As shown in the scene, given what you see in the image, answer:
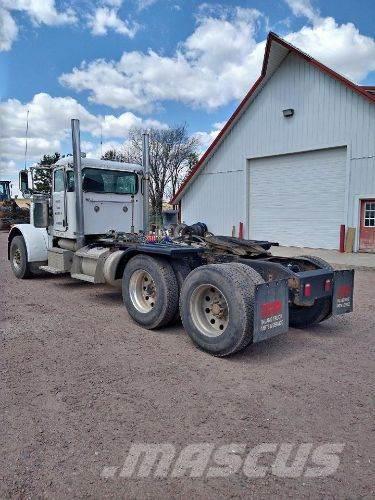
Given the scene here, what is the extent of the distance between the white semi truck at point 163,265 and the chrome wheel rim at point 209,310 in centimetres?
1

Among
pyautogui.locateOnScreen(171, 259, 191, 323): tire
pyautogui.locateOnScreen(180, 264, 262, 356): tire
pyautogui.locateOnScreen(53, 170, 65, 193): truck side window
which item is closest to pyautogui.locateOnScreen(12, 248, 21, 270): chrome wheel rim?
pyautogui.locateOnScreen(53, 170, 65, 193): truck side window

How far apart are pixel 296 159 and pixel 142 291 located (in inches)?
501

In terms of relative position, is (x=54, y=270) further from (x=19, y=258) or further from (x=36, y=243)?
(x=19, y=258)

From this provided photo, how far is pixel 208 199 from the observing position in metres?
21.0

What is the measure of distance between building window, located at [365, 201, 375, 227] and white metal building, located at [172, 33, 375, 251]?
33 millimetres

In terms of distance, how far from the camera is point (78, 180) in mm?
7902

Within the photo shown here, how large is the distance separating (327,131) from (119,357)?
13.9m

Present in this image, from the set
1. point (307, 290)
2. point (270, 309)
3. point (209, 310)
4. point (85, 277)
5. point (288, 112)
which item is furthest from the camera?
point (288, 112)

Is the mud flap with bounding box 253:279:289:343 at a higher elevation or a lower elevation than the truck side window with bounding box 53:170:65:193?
lower

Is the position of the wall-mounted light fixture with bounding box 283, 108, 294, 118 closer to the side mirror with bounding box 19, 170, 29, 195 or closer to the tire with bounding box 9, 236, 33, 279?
the side mirror with bounding box 19, 170, 29, 195

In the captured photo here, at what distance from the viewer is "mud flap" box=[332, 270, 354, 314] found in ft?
17.8

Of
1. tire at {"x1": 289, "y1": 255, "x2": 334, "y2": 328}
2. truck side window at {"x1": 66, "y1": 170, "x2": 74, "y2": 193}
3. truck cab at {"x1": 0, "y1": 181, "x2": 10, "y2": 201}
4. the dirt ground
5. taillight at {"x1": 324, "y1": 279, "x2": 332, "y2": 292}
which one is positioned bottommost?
the dirt ground

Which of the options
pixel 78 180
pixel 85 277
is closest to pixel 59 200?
pixel 78 180

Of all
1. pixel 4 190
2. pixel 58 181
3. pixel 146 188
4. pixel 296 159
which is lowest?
pixel 146 188
